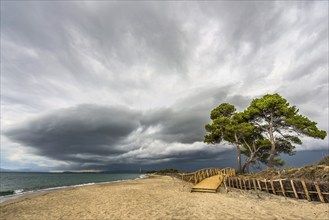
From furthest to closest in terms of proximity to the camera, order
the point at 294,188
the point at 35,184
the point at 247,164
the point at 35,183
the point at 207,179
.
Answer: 1. the point at 35,183
2. the point at 35,184
3. the point at 247,164
4. the point at 207,179
5. the point at 294,188

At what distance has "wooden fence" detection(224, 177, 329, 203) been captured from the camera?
14.1 m

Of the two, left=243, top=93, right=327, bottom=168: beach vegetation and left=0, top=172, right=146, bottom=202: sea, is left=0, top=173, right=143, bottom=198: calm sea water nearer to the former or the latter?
left=0, top=172, right=146, bottom=202: sea

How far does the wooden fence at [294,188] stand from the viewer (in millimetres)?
Result: 14143

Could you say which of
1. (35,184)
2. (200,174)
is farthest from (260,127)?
(35,184)

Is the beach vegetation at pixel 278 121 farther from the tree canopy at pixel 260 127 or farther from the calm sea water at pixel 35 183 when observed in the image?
the calm sea water at pixel 35 183

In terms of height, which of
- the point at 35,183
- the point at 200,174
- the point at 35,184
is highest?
the point at 35,183

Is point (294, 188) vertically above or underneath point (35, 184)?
underneath

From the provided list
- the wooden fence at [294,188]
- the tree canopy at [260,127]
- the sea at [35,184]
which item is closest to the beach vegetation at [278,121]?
the tree canopy at [260,127]

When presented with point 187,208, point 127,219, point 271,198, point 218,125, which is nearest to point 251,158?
point 218,125

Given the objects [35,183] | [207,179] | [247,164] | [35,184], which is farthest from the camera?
[35,183]

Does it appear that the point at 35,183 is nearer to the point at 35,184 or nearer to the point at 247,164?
the point at 35,184

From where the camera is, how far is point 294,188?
1570 cm

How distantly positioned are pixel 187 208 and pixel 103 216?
4656 mm

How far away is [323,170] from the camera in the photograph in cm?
1817
